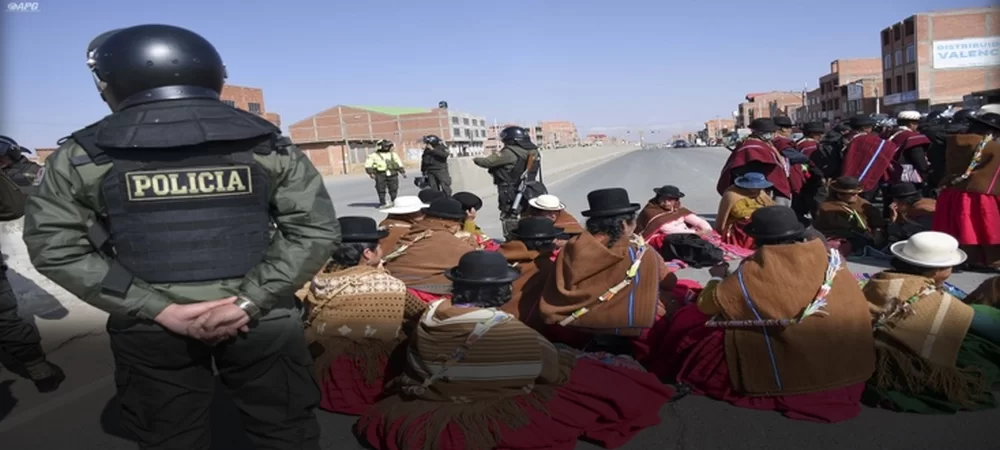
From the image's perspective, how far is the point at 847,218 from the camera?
778 centimetres

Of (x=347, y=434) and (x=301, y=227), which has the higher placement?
(x=301, y=227)

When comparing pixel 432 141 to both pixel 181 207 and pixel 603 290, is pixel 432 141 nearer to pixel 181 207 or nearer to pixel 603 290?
pixel 603 290

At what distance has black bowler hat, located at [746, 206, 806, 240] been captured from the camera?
3473 millimetres

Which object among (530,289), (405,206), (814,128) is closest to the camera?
(530,289)

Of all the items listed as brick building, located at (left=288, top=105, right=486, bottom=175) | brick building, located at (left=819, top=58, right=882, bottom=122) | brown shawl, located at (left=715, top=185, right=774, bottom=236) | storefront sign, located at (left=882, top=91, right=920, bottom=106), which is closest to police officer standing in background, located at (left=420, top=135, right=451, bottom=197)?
brown shawl, located at (left=715, top=185, right=774, bottom=236)

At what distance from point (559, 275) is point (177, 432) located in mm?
2167

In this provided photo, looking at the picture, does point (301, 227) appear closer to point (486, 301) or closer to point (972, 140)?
point (486, 301)

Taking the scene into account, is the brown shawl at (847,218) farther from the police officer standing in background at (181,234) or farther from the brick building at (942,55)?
the brick building at (942,55)

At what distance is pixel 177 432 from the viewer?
89.4 inches

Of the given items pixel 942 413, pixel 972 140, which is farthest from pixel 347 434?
pixel 972 140

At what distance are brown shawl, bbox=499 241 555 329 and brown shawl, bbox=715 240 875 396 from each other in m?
1.18

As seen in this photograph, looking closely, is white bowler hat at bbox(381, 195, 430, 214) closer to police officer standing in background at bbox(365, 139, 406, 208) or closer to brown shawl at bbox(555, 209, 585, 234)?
brown shawl at bbox(555, 209, 585, 234)

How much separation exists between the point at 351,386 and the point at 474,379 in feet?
3.03

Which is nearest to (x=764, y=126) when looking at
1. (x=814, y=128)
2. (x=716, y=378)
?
(x=814, y=128)
